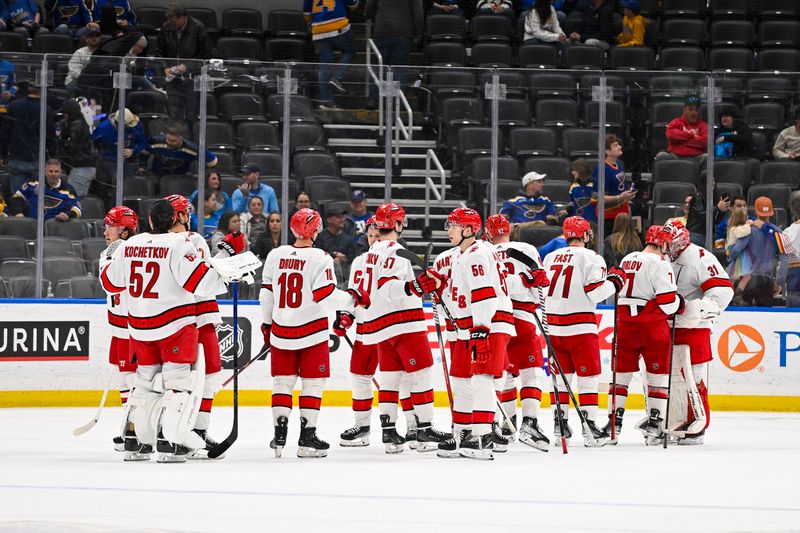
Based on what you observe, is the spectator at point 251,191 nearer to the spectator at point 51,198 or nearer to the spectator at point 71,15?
the spectator at point 51,198

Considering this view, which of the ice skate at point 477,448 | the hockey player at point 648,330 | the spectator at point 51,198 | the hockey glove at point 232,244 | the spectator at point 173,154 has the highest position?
the spectator at point 173,154

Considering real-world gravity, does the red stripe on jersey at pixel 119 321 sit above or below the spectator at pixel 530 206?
below

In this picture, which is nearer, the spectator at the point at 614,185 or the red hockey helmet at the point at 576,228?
the red hockey helmet at the point at 576,228

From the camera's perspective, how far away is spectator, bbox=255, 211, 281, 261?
10039 millimetres

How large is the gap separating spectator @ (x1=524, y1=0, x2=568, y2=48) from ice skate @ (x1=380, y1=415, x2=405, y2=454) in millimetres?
6922

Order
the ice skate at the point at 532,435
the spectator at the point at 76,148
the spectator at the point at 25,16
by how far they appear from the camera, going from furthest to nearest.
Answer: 1. the spectator at the point at 25,16
2. the spectator at the point at 76,148
3. the ice skate at the point at 532,435

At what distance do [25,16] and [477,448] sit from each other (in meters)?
8.24

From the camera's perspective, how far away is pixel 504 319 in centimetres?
696

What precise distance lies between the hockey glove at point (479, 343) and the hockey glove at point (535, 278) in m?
0.88

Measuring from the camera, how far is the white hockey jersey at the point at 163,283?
6.66 m

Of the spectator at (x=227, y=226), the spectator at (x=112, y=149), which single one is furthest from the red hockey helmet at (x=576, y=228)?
the spectator at (x=112, y=149)

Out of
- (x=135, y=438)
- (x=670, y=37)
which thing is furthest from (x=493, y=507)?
(x=670, y=37)

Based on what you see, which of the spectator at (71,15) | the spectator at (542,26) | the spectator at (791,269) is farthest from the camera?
the spectator at (542,26)

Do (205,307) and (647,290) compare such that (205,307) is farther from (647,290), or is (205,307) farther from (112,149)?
(112,149)
